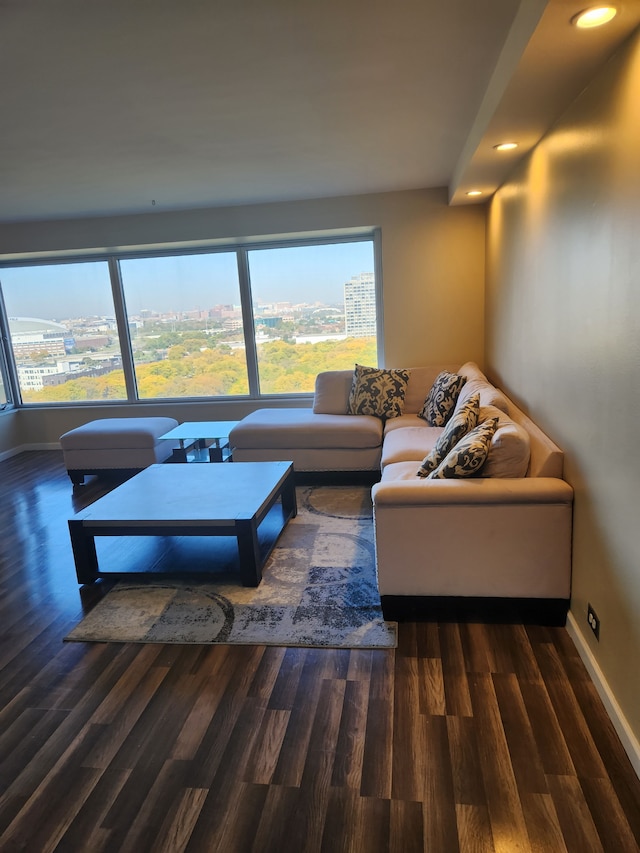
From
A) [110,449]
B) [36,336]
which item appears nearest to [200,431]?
[110,449]

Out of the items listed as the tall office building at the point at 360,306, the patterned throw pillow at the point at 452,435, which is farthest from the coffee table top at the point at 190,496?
the tall office building at the point at 360,306

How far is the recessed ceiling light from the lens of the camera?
1461 mm

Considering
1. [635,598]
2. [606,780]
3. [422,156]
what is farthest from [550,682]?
Answer: [422,156]

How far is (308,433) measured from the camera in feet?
13.9

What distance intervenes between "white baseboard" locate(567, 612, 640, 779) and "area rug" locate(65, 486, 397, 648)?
74cm

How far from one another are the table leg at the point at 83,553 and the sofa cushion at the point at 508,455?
207 centimetres

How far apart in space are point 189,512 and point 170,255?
3874 millimetres

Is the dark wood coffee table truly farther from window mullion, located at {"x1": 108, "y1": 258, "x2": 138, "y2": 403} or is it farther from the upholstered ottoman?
window mullion, located at {"x1": 108, "y1": 258, "x2": 138, "y2": 403}

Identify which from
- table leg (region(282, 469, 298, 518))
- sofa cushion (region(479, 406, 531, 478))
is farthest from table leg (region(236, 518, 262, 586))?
sofa cushion (region(479, 406, 531, 478))

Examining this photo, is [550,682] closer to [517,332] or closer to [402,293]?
[517,332]

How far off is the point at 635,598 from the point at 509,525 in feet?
2.11

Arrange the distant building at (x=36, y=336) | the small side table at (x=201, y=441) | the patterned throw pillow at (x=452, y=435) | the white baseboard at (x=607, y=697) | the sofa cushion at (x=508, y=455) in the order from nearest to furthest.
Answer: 1. the white baseboard at (x=607, y=697)
2. the sofa cushion at (x=508, y=455)
3. the patterned throw pillow at (x=452, y=435)
4. the small side table at (x=201, y=441)
5. the distant building at (x=36, y=336)

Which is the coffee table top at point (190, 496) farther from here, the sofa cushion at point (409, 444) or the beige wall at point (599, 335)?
the beige wall at point (599, 335)

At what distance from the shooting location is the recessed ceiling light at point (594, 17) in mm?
1461
